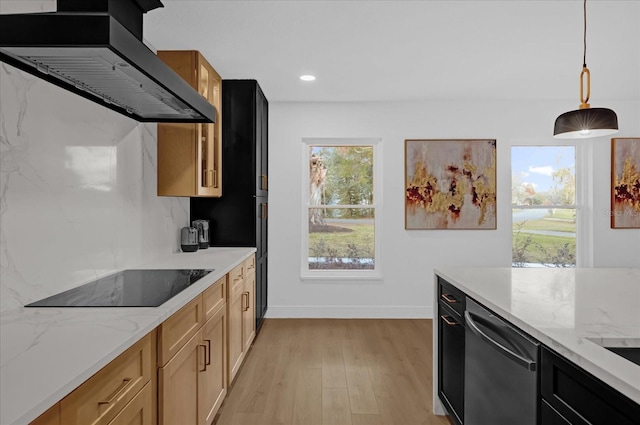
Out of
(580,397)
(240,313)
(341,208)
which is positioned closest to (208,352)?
(240,313)

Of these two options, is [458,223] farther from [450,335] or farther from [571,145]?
[450,335]

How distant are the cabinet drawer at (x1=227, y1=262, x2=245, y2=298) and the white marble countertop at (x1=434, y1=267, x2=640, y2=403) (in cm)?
137

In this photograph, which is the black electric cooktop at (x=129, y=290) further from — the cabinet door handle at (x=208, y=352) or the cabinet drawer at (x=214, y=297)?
the cabinet door handle at (x=208, y=352)

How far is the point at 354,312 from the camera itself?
15.7 feet

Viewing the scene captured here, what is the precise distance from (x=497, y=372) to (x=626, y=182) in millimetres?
4325

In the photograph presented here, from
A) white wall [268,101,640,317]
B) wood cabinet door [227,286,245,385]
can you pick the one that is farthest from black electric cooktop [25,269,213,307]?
white wall [268,101,640,317]

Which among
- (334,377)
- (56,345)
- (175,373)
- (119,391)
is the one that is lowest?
(334,377)

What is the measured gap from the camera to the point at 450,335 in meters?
2.30

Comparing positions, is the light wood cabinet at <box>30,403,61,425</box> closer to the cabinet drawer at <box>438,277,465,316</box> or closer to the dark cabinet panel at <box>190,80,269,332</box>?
the cabinet drawer at <box>438,277,465,316</box>

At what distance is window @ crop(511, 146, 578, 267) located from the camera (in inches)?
192

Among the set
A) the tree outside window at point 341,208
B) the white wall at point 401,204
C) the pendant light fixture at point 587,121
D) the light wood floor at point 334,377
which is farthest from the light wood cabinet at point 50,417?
the tree outside window at point 341,208

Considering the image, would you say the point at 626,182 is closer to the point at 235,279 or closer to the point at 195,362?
the point at 235,279

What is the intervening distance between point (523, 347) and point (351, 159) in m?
3.63

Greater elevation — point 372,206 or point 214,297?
point 372,206
